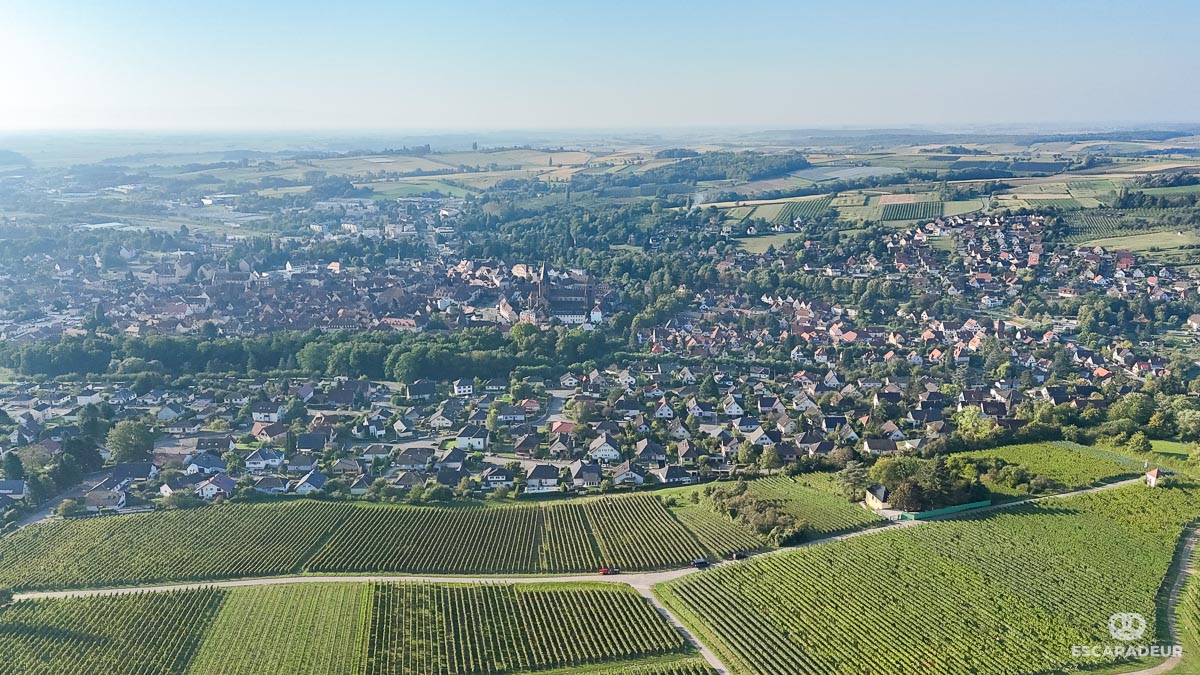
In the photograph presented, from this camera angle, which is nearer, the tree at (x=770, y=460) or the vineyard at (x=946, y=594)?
the vineyard at (x=946, y=594)

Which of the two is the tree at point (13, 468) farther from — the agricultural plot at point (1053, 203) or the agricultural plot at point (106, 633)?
the agricultural plot at point (1053, 203)

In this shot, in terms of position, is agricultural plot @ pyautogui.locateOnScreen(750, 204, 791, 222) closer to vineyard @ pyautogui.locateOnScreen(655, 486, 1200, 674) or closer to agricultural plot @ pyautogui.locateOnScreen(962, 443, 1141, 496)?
agricultural plot @ pyautogui.locateOnScreen(962, 443, 1141, 496)

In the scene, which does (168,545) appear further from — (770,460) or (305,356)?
(770,460)

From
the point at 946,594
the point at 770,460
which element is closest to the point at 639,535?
the point at 770,460

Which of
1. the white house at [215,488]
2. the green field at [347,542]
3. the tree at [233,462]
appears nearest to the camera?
the green field at [347,542]

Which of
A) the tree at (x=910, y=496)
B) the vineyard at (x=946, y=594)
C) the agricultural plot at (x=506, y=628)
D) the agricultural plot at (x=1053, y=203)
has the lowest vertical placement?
the agricultural plot at (x=506, y=628)

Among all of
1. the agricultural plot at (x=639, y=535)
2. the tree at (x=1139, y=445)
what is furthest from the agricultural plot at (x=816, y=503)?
the tree at (x=1139, y=445)
